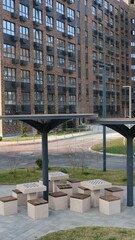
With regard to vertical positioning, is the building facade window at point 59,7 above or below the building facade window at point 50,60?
above

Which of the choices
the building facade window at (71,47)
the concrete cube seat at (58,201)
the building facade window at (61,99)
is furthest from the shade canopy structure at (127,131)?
the building facade window at (71,47)

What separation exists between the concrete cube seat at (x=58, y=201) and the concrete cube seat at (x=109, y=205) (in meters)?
1.24

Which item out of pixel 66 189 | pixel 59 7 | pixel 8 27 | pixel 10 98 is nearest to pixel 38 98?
pixel 10 98

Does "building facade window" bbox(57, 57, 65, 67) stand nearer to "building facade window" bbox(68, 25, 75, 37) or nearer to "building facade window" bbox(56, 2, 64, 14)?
"building facade window" bbox(68, 25, 75, 37)

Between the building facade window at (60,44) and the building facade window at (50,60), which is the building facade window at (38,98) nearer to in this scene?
the building facade window at (50,60)

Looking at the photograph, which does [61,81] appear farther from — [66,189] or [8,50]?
[66,189]

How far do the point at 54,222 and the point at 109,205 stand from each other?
5.82ft

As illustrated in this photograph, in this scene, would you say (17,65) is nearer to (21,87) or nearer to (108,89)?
(21,87)

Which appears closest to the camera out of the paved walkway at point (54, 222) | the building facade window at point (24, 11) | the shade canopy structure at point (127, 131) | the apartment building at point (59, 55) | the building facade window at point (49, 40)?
the paved walkway at point (54, 222)

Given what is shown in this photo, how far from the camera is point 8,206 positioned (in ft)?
35.0

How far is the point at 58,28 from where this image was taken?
56094 millimetres

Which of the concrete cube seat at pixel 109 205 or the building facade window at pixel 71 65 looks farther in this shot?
the building facade window at pixel 71 65

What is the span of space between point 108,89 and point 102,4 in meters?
18.4

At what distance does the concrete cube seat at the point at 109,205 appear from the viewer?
1040cm
